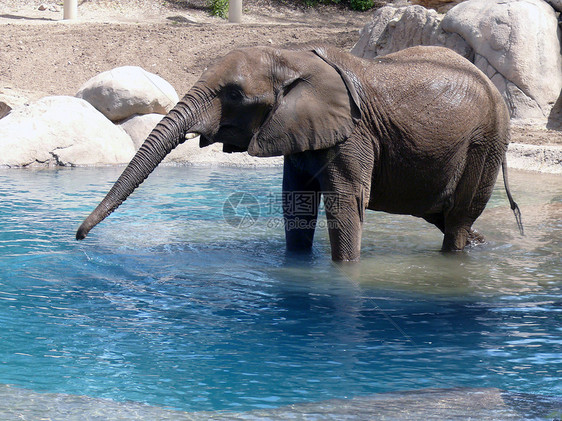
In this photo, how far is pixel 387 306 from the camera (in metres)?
5.27

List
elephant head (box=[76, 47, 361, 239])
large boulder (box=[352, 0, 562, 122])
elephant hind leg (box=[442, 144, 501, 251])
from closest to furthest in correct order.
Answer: elephant head (box=[76, 47, 361, 239]) < elephant hind leg (box=[442, 144, 501, 251]) < large boulder (box=[352, 0, 562, 122])

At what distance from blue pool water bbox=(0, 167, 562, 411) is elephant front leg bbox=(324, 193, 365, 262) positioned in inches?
5.2

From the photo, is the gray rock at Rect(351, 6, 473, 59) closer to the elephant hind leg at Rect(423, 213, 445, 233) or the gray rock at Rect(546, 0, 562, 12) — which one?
the gray rock at Rect(546, 0, 562, 12)

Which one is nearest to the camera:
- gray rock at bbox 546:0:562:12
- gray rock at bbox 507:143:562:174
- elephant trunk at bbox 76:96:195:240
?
elephant trunk at bbox 76:96:195:240

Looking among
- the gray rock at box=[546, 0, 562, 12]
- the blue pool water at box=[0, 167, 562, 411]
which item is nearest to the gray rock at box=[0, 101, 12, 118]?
the blue pool water at box=[0, 167, 562, 411]

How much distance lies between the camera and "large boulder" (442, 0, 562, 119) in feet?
48.7

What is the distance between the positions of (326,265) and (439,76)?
5.46ft

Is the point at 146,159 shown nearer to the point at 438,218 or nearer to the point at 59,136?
the point at 438,218

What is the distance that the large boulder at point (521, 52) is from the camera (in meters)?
14.8

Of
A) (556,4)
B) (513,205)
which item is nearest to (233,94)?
(513,205)

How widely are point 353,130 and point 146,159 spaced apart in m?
1.50

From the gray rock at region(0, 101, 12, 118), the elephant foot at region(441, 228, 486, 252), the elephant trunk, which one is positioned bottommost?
the gray rock at region(0, 101, 12, 118)

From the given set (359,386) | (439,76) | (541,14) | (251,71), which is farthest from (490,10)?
(359,386)

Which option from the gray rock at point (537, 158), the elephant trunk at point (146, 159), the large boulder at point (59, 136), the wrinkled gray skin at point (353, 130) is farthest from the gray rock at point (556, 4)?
the elephant trunk at point (146, 159)
